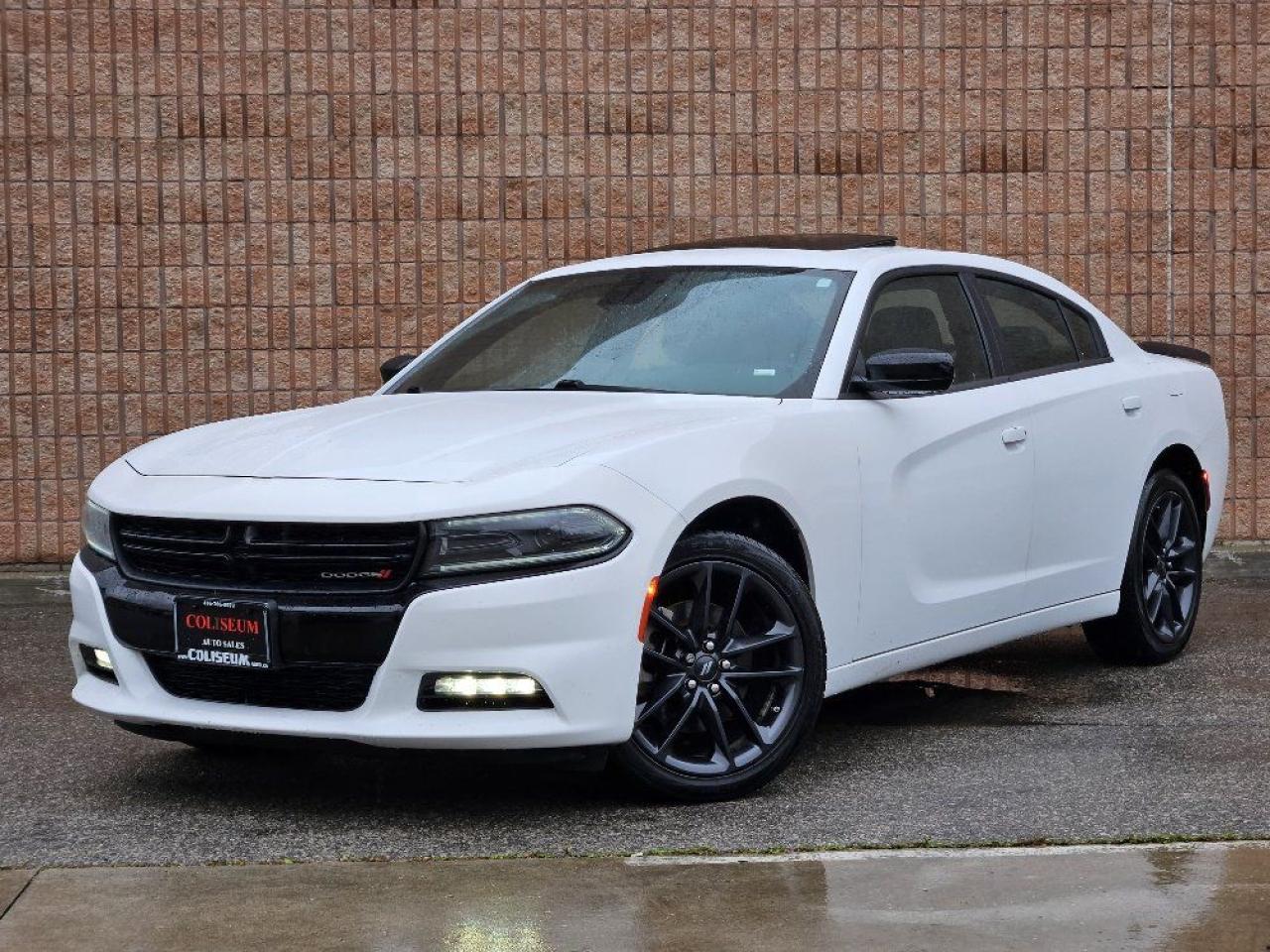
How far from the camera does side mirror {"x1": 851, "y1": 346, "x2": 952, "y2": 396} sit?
604 centimetres

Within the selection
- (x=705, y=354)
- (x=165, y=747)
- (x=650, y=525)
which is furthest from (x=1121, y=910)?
(x=165, y=747)

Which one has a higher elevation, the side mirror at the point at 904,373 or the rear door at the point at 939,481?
the side mirror at the point at 904,373

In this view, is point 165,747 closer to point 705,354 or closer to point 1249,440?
point 705,354

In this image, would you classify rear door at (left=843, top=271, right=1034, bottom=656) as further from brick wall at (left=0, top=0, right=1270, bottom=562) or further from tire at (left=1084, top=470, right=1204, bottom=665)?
brick wall at (left=0, top=0, right=1270, bottom=562)

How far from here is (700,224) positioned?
34.5ft

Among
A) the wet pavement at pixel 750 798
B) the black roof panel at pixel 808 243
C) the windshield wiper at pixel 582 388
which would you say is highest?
the black roof panel at pixel 808 243

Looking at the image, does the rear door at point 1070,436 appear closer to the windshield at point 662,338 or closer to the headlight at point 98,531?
the windshield at point 662,338

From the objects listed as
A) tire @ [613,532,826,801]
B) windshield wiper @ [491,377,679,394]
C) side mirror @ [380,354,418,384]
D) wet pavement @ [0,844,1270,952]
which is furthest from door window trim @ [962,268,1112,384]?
wet pavement @ [0,844,1270,952]

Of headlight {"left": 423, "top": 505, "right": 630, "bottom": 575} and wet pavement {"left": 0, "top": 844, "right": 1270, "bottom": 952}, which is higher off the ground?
headlight {"left": 423, "top": 505, "right": 630, "bottom": 575}

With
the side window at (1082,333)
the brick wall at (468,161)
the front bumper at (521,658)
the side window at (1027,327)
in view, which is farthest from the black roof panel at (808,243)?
the brick wall at (468,161)

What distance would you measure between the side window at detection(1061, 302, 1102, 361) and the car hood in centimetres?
190

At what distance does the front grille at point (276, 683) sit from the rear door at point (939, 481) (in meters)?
1.54

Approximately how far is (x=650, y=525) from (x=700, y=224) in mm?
5435

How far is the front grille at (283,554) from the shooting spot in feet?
16.8
